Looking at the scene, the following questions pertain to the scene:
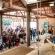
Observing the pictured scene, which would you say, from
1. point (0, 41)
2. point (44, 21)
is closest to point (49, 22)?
point (44, 21)

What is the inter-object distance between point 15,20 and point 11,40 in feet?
Answer: 35.4

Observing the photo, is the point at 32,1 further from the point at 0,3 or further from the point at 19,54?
the point at 19,54

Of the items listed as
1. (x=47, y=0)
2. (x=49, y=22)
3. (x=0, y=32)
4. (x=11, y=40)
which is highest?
(x=47, y=0)

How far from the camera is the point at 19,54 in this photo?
9.32ft

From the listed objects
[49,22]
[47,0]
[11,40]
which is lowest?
[11,40]

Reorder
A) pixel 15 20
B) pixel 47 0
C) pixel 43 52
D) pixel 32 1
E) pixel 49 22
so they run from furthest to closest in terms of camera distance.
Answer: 1. pixel 15 20
2. pixel 49 22
3. pixel 32 1
4. pixel 47 0
5. pixel 43 52

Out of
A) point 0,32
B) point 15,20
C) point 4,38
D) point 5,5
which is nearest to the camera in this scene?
point 5,5

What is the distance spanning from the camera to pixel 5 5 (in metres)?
4.86

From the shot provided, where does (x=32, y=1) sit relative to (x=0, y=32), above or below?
above

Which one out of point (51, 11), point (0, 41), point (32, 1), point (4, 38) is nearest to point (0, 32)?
point (4, 38)

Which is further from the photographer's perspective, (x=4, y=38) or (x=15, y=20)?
(x=15, y=20)

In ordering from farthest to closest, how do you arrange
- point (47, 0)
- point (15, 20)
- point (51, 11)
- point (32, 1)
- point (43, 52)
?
1. point (15, 20)
2. point (51, 11)
3. point (32, 1)
4. point (47, 0)
5. point (43, 52)

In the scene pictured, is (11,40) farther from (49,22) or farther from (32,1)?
(49,22)

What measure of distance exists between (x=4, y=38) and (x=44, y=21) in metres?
8.14
